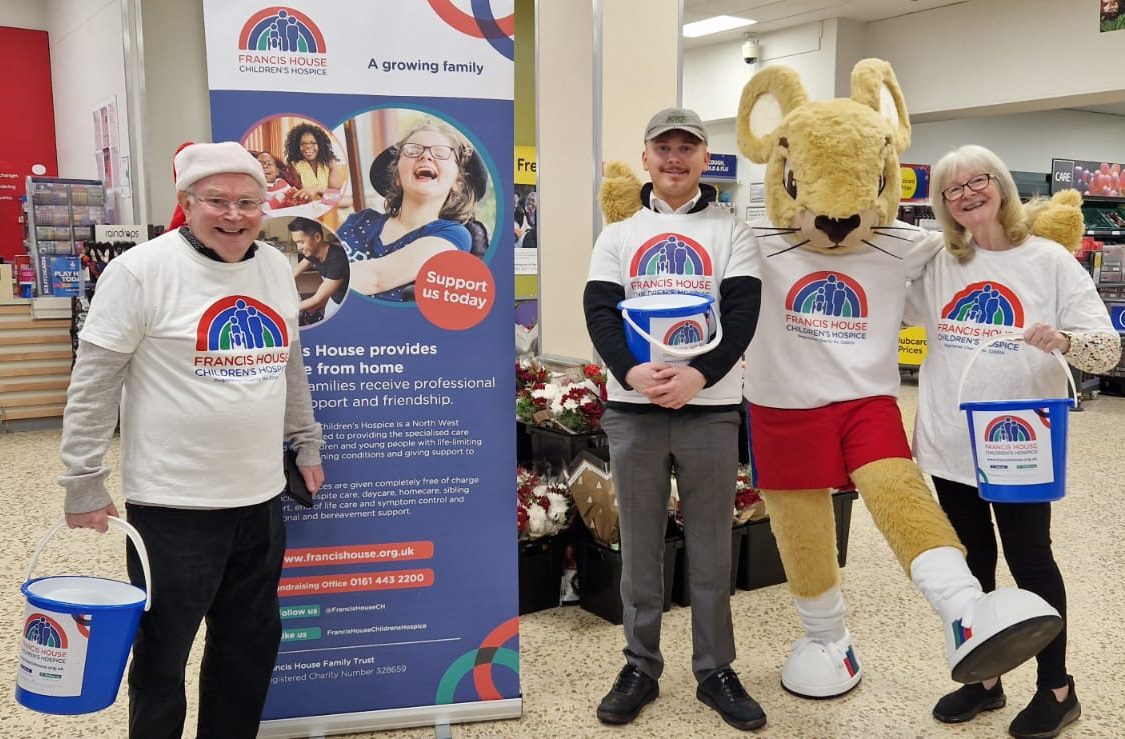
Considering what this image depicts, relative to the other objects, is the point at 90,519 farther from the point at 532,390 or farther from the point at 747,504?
the point at 747,504

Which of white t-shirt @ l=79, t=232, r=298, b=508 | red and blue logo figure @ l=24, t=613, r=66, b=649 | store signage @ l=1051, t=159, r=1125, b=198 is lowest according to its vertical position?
red and blue logo figure @ l=24, t=613, r=66, b=649

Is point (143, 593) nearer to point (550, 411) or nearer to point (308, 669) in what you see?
point (308, 669)

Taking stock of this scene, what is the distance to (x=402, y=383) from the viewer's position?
238 cm

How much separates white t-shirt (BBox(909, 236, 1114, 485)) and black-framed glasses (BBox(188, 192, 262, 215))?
1.76 meters

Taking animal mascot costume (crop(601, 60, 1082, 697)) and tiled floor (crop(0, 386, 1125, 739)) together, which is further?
tiled floor (crop(0, 386, 1125, 739))

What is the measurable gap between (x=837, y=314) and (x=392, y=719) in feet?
5.54

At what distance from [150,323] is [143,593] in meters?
0.57

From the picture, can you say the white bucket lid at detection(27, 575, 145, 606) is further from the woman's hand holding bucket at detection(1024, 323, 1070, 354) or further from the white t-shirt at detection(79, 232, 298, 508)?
the woman's hand holding bucket at detection(1024, 323, 1070, 354)

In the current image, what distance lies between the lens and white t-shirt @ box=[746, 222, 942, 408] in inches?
95.1

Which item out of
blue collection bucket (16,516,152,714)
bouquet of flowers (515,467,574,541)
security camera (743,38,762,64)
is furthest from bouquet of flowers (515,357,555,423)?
security camera (743,38,762,64)

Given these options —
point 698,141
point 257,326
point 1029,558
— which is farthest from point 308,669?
point 1029,558

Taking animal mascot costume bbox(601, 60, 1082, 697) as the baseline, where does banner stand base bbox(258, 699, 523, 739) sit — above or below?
below

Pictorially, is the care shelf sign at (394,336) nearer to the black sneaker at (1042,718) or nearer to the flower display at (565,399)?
the flower display at (565,399)

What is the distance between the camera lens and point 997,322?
226cm
